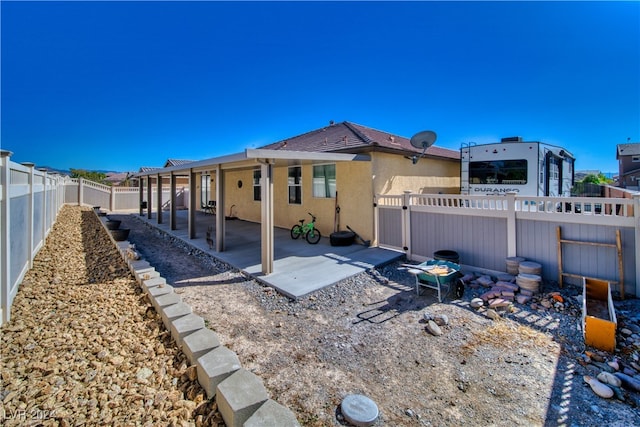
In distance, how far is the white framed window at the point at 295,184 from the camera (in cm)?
1041

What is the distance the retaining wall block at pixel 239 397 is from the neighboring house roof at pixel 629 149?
47.5 meters

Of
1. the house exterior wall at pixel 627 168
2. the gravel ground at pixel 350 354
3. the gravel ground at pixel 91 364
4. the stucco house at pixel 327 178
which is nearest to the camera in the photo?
the gravel ground at pixel 91 364

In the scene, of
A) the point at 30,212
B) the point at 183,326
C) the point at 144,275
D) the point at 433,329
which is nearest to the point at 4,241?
the point at 144,275

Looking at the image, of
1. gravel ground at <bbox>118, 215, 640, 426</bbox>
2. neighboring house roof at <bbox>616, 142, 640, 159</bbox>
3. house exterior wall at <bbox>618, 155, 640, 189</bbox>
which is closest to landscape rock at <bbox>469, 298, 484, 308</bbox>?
gravel ground at <bbox>118, 215, 640, 426</bbox>

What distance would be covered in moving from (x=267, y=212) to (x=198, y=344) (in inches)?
132

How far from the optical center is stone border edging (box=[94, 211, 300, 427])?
200cm

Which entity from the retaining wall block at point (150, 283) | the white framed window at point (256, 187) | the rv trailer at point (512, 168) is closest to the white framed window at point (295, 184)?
the white framed window at point (256, 187)

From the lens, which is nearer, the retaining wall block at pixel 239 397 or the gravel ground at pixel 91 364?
the retaining wall block at pixel 239 397

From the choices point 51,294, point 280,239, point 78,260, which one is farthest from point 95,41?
point 51,294

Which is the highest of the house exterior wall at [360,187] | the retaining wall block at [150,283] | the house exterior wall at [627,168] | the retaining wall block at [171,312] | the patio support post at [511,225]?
the house exterior wall at [627,168]

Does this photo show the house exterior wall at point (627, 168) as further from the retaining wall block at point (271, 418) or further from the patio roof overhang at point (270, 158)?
the retaining wall block at point (271, 418)

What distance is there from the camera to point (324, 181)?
9414mm

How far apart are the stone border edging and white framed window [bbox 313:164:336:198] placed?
241 inches

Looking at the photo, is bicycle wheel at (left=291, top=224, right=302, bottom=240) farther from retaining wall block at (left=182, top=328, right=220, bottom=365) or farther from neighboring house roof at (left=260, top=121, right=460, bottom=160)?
retaining wall block at (left=182, top=328, right=220, bottom=365)
